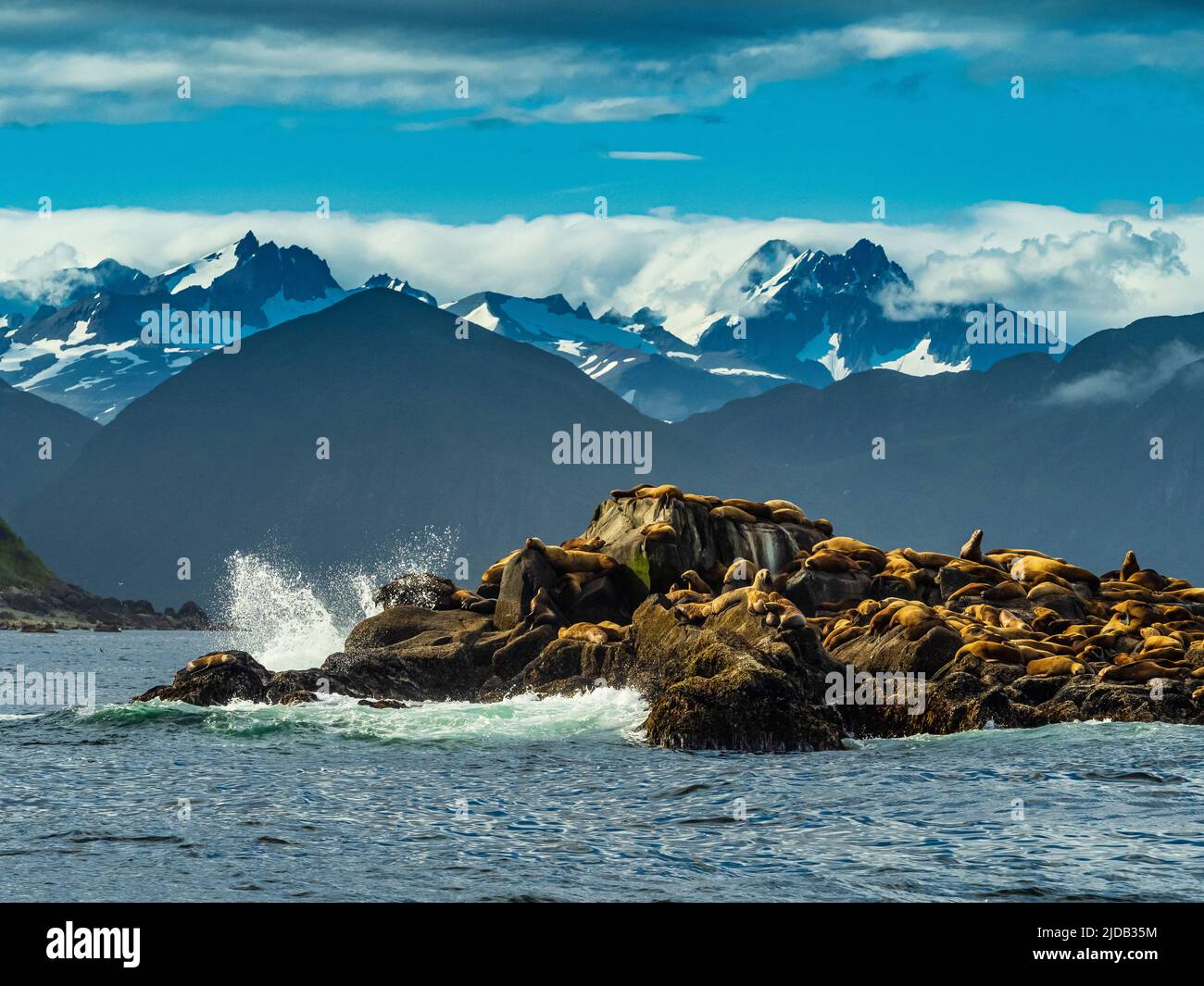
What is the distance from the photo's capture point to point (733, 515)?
60.3 m

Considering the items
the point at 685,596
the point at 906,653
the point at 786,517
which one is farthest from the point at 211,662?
the point at 786,517

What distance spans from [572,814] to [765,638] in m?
16.3

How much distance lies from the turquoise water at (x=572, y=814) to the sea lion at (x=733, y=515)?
59.5ft

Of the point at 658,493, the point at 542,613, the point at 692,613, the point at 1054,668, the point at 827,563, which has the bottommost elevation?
the point at 1054,668

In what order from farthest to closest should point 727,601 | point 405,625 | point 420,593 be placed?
point 420,593
point 405,625
point 727,601

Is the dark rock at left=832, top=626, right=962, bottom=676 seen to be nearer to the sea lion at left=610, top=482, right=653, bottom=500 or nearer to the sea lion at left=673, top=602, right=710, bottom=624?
the sea lion at left=673, top=602, right=710, bottom=624

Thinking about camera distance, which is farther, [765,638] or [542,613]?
[542,613]

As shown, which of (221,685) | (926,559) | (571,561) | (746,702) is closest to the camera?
(746,702)

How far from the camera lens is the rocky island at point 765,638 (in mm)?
40344

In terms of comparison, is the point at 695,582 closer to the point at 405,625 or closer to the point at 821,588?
the point at 821,588

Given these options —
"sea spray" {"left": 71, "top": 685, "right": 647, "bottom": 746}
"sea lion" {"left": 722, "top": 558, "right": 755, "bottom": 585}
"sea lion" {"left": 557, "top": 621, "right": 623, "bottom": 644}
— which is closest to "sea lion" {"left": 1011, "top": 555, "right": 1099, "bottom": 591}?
Result: "sea lion" {"left": 722, "top": 558, "right": 755, "bottom": 585}

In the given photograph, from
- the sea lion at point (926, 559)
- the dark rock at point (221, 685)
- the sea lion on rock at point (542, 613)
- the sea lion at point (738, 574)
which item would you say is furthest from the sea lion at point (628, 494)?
the dark rock at point (221, 685)

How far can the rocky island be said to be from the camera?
40344 millimetres
